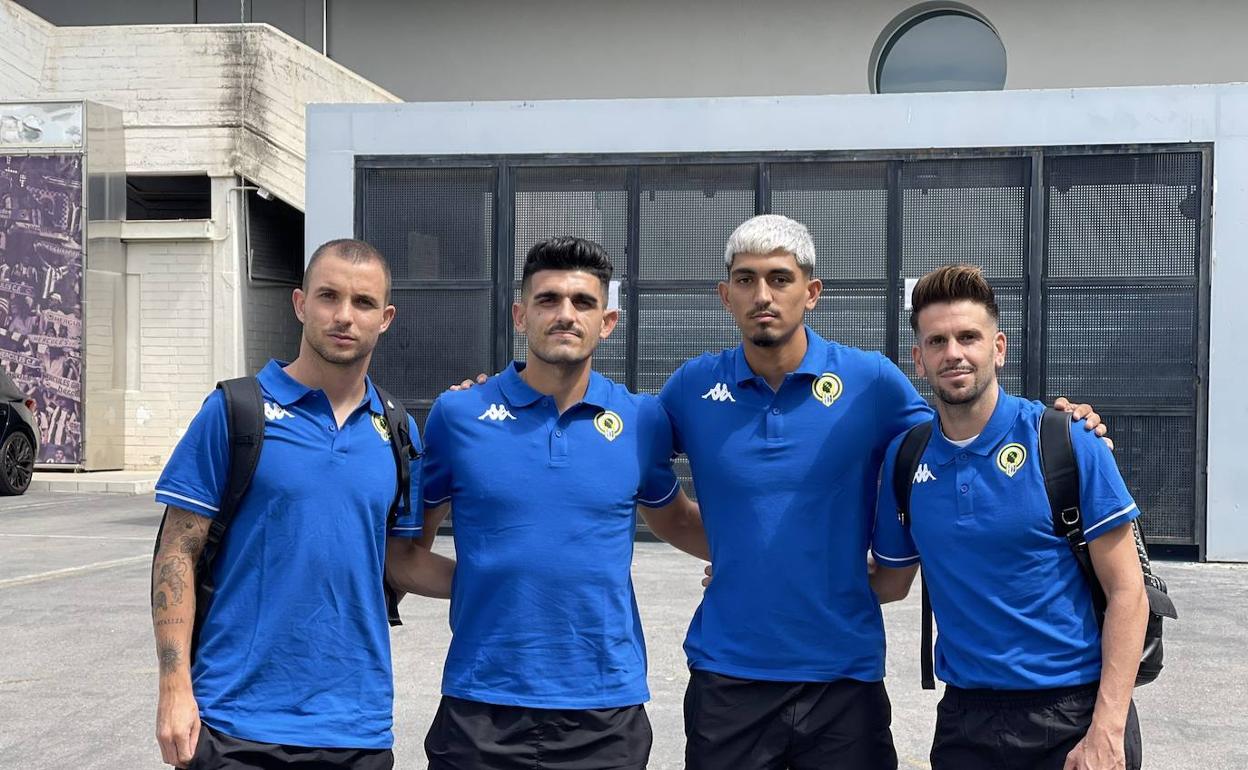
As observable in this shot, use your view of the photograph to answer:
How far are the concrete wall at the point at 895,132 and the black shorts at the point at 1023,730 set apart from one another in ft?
30.0

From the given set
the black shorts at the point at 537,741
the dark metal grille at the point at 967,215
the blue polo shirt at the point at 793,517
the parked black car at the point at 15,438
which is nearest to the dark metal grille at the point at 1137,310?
the dark metal grille at the point at 967,215

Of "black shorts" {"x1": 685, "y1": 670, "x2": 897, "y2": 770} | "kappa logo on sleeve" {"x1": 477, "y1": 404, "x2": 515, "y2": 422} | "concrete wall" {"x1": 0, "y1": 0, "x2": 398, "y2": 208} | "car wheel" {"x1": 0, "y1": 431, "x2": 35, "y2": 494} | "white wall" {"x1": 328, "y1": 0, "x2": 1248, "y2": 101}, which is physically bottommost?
"car wheel" {"x1": 0, "y1": 431, "x2": 35, "y2": 494}

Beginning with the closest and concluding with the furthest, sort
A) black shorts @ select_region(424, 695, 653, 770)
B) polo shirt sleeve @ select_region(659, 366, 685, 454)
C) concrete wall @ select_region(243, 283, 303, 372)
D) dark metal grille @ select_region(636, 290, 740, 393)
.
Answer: black shorts @ select_region(424, 695, 653, 770), polo shirt sleeve @ select_region(659, 366, 685, 454), dark metal grille @ select_region(636, 290, 740, 393), concrete wall @ select_region(243, 283, 303, 372)

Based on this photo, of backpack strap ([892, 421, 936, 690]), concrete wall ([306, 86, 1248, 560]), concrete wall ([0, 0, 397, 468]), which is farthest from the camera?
concrete wall ([0, 0, 397, 468])

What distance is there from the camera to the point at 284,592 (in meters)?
3.05

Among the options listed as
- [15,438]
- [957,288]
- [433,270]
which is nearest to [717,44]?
[433,270]

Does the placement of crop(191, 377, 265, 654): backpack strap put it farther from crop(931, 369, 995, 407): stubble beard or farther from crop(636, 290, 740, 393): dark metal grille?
crop(636, 290, 740, 393): dark metal grille

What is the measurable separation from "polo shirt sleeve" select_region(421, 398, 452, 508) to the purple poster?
16316mm

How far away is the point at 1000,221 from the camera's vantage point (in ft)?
39.0

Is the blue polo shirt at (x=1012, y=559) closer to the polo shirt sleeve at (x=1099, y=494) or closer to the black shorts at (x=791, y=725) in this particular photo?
the polo shirt sleeve at (x=1099, y=494)

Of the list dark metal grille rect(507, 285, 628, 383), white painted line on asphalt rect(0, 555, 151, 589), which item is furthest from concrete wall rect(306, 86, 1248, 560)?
white painted line on asphalt rect(0, 555, 151, 589)

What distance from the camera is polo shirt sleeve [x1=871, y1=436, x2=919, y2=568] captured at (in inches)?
136

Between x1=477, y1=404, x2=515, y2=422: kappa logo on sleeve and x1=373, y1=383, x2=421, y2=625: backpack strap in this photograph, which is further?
x1=477, y1=404, x2=515, y2=422: kappa logo on sleeve

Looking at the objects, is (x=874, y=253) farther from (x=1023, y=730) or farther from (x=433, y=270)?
(x=1023, y=730)
